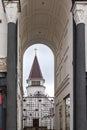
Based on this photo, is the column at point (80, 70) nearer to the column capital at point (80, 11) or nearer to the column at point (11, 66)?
the column capital at point (80, 11)

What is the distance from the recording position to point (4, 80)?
22.7 m

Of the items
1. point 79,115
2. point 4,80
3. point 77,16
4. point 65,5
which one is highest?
point 65,5

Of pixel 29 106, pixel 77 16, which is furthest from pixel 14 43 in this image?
pixel 29 106

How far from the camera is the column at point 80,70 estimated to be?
2206cm

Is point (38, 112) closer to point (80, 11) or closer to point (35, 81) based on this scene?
point (35, 81)

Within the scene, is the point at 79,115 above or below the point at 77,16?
below

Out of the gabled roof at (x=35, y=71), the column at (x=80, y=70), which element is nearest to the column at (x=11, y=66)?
the column at (x=80, y=70)

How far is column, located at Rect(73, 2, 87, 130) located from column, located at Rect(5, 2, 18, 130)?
3.28m

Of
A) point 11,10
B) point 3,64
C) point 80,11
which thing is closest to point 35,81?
point 3,64

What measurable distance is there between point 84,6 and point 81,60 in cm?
299

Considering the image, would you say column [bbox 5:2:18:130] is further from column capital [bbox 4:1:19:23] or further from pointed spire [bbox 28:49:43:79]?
pointed spire [bbox 28:49:43:79]

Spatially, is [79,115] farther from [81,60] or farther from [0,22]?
[0,22]

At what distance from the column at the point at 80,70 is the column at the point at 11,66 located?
3284 millimetres

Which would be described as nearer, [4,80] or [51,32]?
[4,80]
